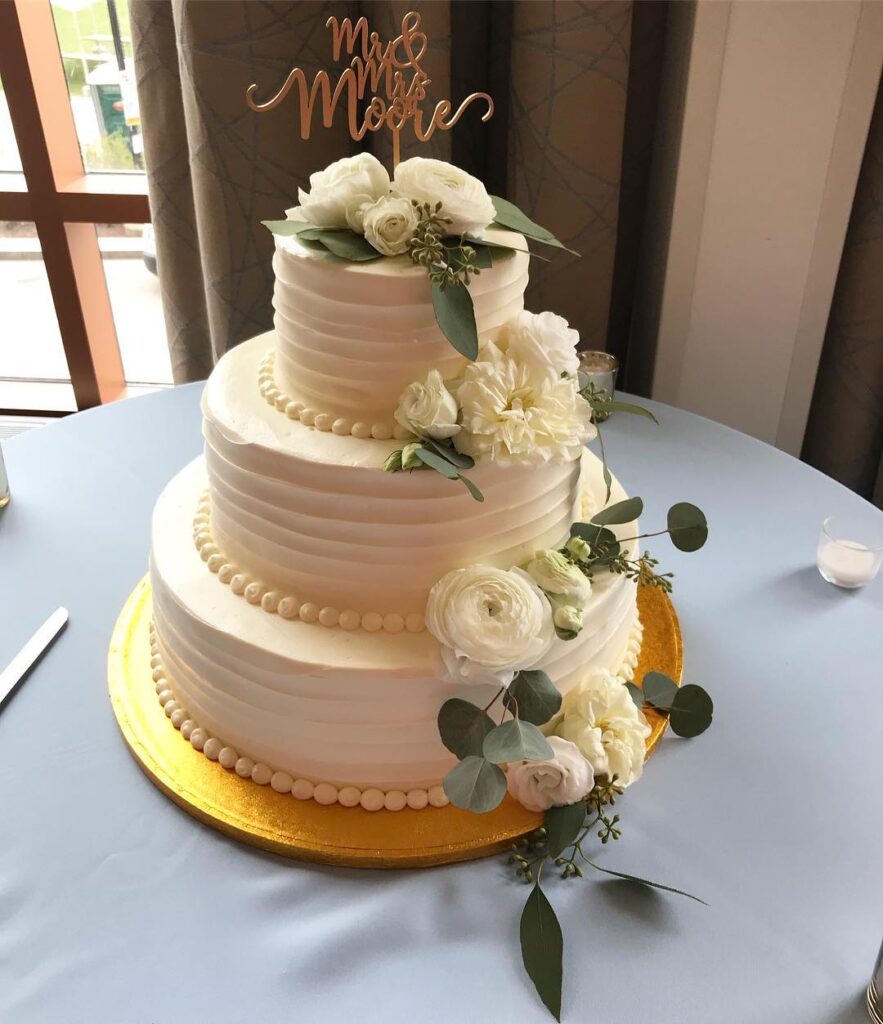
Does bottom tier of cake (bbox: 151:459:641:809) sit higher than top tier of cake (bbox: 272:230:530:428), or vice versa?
top tier of cake (bbox: 272:230:530:428)

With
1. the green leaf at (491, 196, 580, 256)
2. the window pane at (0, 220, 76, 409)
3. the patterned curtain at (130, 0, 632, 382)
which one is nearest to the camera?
the green leaf at (491, 196, 580, 256)

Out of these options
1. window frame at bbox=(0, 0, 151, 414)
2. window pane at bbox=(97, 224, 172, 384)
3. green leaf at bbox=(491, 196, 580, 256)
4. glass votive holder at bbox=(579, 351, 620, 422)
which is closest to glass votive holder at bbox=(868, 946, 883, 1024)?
green leaf at bbox=(491, 196, 580, 256)

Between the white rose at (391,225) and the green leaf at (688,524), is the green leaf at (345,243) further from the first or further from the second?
the green leaf at (688,524)

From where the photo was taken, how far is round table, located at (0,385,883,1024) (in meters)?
0.87

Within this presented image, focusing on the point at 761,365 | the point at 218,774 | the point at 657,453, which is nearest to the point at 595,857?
the point at 218,774

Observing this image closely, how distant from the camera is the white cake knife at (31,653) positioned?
120cm

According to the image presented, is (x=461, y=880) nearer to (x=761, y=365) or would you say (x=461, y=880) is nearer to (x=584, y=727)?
(x=584, y=727)

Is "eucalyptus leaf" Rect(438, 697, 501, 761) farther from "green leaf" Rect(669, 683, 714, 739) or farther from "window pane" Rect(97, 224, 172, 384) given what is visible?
"window pane" Rect(97, 224, 172, 384)

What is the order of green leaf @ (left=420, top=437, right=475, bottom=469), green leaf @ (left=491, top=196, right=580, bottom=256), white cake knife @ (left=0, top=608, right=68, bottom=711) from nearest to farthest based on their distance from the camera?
green leaf @ (left=420, top=437, right=475, bottom=469) < green leaf @ (left=491, top=196, right=580, bottom=256) < white cake knife @ (left=0, top=608, right=68, bottom=711)

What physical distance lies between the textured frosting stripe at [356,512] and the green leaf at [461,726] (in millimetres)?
118

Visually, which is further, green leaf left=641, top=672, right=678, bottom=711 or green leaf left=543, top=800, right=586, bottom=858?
green leaf left=641, top=672, right=678, bottom=711

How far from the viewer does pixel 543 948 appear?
89 cm

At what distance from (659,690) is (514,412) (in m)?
0.42

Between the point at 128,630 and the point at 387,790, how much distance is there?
0.46 m
